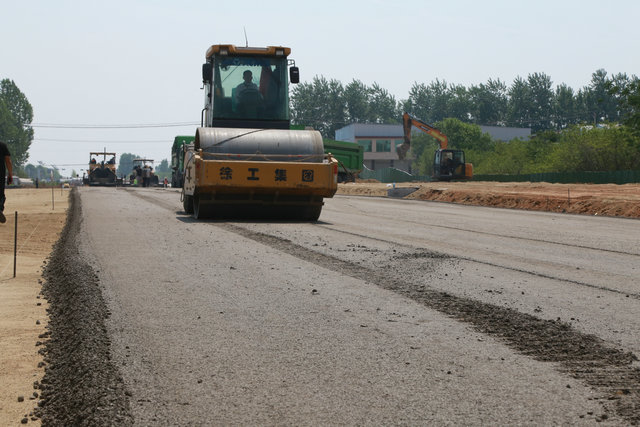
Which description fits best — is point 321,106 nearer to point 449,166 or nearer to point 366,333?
point 449,166

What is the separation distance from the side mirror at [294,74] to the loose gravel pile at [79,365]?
1112 centimetres

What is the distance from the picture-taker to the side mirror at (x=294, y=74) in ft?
63.8

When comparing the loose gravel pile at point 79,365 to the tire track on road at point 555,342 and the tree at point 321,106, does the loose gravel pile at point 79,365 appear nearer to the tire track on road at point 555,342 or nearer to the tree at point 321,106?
the tire track on road at point 555,342

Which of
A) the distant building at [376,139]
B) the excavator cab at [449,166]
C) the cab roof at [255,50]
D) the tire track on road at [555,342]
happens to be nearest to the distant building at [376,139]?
the distant building at [376,139]

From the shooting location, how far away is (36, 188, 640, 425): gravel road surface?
4.34 metres

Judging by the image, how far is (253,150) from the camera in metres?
17.6

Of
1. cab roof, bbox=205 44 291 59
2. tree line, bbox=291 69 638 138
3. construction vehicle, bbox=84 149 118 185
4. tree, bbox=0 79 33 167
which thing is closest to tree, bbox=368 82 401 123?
tree line, bbox=291 69 638 138

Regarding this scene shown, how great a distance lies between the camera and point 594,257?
11.6 metres

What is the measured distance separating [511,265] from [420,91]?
17117cm

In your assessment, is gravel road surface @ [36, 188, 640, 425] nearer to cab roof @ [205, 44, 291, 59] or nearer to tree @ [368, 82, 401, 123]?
cab roof @ [205, 44, 291, 59]

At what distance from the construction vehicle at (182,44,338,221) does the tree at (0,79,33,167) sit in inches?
4430

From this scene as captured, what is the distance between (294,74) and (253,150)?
110 inches

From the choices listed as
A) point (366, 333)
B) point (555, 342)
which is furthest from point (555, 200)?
point (366, 333)

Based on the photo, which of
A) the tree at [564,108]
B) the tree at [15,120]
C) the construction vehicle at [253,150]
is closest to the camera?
the construction vehicle at [253,150]
